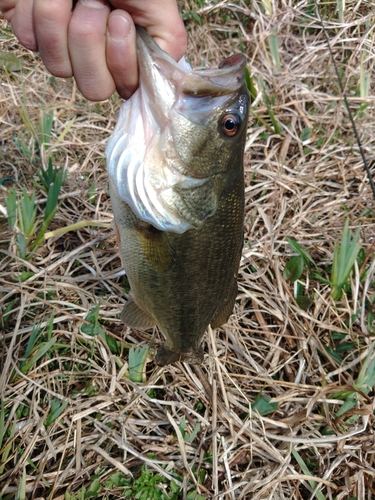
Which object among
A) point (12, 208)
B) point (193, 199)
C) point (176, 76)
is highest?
point (176, 76)

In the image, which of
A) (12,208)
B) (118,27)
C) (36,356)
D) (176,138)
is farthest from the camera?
(12,208)

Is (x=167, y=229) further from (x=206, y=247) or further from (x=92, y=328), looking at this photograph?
(x=92, y=328)

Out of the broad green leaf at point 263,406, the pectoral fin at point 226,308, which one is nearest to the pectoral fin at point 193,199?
the pectoral fin at point 226,308

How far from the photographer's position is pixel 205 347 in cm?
230

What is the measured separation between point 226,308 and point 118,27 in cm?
112

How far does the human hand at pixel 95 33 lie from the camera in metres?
1.26

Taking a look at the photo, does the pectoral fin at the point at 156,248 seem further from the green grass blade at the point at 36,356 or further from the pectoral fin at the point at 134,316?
the green grass blade at the point at 36,356

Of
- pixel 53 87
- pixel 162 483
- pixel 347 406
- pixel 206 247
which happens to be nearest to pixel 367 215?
pixel 347 406

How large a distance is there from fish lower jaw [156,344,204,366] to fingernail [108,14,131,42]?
120cm

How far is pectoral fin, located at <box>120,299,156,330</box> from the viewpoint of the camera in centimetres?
182

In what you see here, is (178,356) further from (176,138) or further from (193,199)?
(176,138)

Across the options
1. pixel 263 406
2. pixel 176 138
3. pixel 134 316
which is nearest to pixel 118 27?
pixel 176 138

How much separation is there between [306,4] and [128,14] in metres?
3.40

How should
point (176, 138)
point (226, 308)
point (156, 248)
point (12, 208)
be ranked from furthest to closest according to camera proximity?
point (12, 208)
point (226, 308)
point (156, 248)
point (176, 138)
